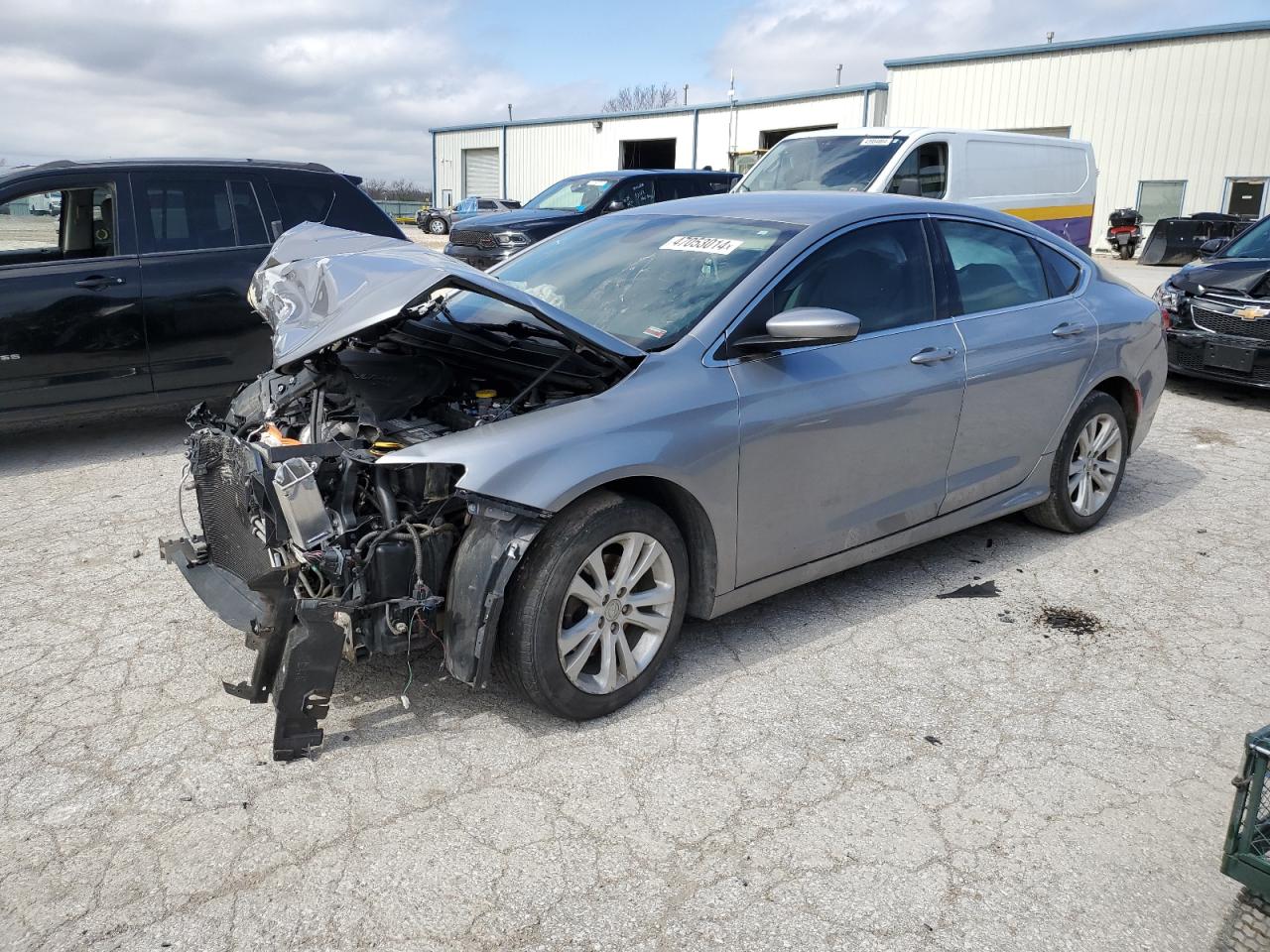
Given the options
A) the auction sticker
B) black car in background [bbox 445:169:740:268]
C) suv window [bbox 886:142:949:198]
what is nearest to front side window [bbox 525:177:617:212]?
black car in background [bbox 445:169:740:268]

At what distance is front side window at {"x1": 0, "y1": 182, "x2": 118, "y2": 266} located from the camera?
6.09 m

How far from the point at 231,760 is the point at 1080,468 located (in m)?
4.07

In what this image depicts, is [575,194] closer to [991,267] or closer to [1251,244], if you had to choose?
[1251,244]

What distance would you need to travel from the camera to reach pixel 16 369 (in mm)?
5758

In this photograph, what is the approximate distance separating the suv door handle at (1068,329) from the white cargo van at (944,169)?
17.6 feet

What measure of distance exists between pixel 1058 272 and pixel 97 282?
548 centimetres

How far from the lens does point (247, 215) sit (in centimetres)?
658

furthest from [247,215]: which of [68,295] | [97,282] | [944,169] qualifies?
[944,169]

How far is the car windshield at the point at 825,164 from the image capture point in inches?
397

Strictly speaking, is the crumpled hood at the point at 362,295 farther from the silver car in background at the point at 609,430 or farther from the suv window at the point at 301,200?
the suv window at the point at 301,200

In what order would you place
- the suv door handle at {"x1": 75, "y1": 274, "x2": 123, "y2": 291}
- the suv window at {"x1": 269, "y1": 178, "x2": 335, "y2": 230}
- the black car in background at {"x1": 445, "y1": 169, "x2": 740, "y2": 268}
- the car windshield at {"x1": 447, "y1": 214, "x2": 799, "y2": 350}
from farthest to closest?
the black car in background at {"x1": 445, "y1": 169, "x2": 740, "y2": 268}, the suv window at {"x1": 269, "y1": 178, "x2": 335, "y2": 230}, the suv door handle at {"x1": 75, "y1": 274, "x2": 123, "y2": 291}, the car windshield at {"x1": 447, "y1": 214, "x2": 799, "y2": 350}

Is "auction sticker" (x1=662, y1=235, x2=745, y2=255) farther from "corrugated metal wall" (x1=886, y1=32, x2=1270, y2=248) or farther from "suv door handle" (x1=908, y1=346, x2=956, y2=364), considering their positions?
"corrugated metal wall" (x1=886, y1=32, x2=1270, y2=248)

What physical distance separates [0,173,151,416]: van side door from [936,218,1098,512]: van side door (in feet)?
15.9

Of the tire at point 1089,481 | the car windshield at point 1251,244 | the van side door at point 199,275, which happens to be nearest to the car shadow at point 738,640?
the tire at point 1089,481
